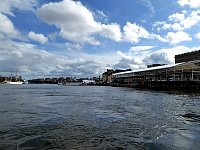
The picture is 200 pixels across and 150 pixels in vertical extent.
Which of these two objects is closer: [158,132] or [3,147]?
[3,147]

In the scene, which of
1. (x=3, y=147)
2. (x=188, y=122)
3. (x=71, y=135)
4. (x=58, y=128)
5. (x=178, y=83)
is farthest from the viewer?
(x=178, y=83)

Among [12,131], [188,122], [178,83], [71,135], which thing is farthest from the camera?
[178,83]

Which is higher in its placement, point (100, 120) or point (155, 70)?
point (155, 70)

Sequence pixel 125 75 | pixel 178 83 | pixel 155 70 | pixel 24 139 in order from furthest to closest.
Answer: pixel 125 75 → pixel 155 70 → pixel 178 83 → pixel 24 139

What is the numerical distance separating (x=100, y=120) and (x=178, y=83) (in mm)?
81498

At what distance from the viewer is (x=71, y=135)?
731 inches

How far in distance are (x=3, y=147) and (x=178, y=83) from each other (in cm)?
9268

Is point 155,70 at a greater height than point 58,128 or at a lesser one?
greater

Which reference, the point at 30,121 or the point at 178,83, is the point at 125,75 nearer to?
the point at 178,83

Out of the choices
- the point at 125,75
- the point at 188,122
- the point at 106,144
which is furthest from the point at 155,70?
the point at 106,144

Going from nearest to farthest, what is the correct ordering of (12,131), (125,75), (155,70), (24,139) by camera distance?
(24,139), (12,131), (155,70), (125,75)

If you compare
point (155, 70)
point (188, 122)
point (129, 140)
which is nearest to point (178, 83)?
point (155, 70)

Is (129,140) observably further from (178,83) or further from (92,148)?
(178,83)

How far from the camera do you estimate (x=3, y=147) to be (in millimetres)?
15500
